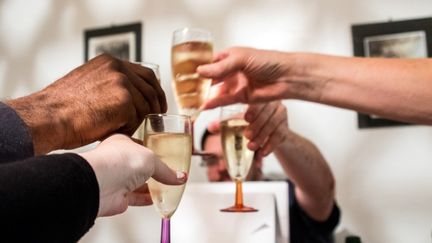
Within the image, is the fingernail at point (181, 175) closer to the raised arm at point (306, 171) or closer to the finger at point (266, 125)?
the finger at point (266, 125)

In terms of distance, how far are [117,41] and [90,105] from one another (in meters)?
1.54

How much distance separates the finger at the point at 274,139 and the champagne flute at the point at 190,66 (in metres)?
0.32

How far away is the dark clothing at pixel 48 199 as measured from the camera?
33 centimetres

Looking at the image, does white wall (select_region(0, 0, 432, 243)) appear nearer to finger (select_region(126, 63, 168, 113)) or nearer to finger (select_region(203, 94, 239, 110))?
finger (select_region(203, 94, 239, 110))

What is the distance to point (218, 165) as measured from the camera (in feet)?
5.41

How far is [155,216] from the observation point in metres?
0.83

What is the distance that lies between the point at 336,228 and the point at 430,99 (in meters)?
0.94

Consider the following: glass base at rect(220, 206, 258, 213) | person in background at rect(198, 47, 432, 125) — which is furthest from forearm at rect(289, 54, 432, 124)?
glass base at rect(220, 206, 258, 213)

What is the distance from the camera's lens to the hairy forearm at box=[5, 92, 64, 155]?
1.83ft

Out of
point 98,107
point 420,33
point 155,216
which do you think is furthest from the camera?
point 420,33

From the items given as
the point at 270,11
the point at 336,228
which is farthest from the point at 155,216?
the point at 270,11

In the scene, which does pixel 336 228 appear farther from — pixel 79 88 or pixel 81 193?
pixel 81 193

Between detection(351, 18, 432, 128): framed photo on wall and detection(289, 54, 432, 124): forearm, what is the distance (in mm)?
778

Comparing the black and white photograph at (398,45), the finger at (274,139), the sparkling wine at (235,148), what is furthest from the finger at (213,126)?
the black and white photograph at (398,45)
